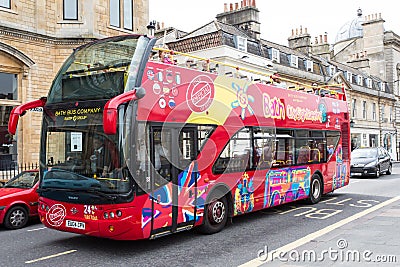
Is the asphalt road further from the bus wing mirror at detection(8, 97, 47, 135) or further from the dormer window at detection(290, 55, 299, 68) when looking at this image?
the dormer window at detection(290, 55, 299, 68)

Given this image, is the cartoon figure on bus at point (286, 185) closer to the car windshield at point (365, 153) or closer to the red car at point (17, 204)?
the red car at point (17, 204)

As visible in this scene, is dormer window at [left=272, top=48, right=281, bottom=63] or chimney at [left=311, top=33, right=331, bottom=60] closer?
dormer window at [left=272, top=48, right=281, bottom=63]

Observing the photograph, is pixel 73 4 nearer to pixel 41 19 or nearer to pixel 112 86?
pixel 41 19

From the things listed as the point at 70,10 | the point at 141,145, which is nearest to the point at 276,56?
the point at 70,10

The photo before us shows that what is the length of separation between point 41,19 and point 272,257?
15026 mm

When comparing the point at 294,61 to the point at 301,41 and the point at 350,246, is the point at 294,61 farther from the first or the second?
the point at 350,246

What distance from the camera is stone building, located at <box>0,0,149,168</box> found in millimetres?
16750

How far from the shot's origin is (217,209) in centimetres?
902

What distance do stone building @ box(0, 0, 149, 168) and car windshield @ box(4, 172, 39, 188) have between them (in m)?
5.92

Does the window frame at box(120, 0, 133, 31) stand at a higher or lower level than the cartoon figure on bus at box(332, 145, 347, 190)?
higher

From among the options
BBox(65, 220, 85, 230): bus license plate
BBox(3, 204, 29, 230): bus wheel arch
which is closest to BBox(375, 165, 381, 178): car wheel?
BBox(3, 204, 29, 230): bus wheel arch

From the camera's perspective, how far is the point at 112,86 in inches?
285

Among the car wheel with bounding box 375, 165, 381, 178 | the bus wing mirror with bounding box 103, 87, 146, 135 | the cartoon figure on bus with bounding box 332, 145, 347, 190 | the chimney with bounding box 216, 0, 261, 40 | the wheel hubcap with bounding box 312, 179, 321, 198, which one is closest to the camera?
the bus wing mirror with bounding box 103, 87, 146, 135

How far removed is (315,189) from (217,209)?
528 cm
